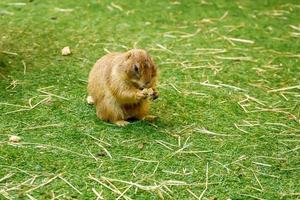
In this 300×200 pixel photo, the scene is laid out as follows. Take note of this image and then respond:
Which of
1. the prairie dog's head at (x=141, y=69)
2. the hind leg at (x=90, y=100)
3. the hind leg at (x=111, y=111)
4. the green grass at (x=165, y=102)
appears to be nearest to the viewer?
the green grass at (x=165, y=102)

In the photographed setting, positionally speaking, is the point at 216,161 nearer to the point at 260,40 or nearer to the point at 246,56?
the point at 246,56

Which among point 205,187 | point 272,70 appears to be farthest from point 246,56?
point 205,187

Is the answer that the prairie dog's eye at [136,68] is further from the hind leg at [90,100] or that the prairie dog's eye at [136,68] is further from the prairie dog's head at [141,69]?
the hind leg at [90,100]

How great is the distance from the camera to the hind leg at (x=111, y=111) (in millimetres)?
3705

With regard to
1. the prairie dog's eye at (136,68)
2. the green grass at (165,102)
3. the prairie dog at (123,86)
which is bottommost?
the green grass at (165,102)

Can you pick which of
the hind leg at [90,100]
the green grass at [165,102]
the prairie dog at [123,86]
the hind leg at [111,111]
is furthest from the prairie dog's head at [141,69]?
the hind leg at [90,100]

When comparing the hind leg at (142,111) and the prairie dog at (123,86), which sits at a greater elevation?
the prairie dog at (123,86)

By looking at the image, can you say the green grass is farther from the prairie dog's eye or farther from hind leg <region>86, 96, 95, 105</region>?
the prairie dog's eye

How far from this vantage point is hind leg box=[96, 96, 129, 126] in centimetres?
371

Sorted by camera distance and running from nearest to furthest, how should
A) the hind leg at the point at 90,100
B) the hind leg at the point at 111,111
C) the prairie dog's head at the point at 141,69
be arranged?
the prairie dog's head at the point at 141,69 < the hind leg at the point at 111,111 < the hind leg at the point at 90,100

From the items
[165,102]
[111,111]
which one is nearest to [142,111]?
[111,111]

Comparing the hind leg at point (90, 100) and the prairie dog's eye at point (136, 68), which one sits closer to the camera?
the prairie dog's eye at point (136, 68)

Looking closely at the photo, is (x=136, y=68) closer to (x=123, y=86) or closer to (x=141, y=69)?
(x=141, y=69)

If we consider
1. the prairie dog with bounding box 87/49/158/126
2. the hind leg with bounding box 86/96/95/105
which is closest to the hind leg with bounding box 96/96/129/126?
the prairie dog with bounding box 87/49/158/126
